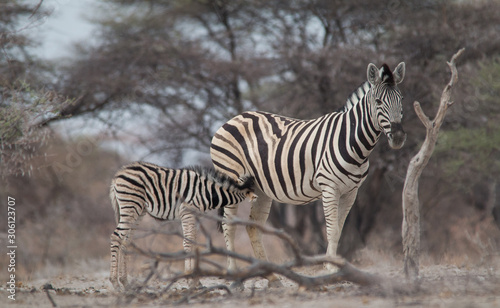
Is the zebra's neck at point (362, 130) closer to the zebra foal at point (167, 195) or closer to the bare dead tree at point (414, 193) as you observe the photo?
the bare dead tree at point (414, 193)

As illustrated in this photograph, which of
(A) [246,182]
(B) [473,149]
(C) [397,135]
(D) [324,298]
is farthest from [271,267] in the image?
(B) [473,149]

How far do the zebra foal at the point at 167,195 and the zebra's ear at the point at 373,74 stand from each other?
2.11 meters

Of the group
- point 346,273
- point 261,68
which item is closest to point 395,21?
point 261,68

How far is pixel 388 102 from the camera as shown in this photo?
20.5 ft

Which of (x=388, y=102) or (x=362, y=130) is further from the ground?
(x=388, y=102)

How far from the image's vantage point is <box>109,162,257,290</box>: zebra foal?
24.0ft

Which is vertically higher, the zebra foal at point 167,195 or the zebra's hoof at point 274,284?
the zebra foal at point 167,195

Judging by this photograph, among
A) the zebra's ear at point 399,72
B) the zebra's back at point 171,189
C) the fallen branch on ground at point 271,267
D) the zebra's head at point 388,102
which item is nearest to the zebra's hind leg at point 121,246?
the zebra's back at point 171,189

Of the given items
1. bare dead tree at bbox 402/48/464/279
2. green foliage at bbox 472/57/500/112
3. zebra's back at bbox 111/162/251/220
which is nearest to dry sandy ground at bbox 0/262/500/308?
bare dead tree at bbox 402/48/464/279

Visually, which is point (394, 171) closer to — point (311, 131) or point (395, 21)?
point (395, 21)

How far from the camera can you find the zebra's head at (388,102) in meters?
6.16

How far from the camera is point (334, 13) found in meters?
14.5

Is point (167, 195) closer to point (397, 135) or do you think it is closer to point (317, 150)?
point (317, 150)

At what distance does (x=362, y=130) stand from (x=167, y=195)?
2.72 metres
